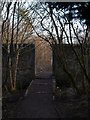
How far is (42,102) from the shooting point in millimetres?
20266

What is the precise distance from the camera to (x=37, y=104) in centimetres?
1955

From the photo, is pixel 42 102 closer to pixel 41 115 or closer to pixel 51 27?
pixel 41 115

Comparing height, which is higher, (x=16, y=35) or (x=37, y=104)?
(x=16, y=35)

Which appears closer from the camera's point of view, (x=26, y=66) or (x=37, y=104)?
(x=37, y=104)

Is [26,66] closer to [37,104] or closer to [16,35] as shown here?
[16,35]

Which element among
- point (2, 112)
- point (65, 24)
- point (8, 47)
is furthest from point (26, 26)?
point (2, 112)

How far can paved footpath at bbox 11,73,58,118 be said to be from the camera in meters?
16.6

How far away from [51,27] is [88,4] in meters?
11.8

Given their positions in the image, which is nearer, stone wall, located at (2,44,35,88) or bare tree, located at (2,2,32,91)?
bare tree, located at (2,2,32,91)

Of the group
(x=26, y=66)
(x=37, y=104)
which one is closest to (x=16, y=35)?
(x=26, y=66)

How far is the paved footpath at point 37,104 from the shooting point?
54.4 ft

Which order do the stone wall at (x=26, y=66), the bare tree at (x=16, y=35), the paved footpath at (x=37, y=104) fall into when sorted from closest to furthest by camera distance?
the paved footpath at (x=37, y=104) → the bare tree at (x=16, y=35) → the stone wall at (x=26, y=66)

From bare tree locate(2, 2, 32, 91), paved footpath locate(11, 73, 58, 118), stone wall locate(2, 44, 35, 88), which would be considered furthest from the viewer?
stone wall locate(2, 44, 35, 88)

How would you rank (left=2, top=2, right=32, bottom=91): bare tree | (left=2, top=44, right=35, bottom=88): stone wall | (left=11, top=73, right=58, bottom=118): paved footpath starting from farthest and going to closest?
1. (left=2, top=44, right=35, bottom=88): stone wall
2. (left=2, top=2, right=32, bottom=91): bare tree
3. (left=11, top=73, right=58, bottom=118): paved footpath
